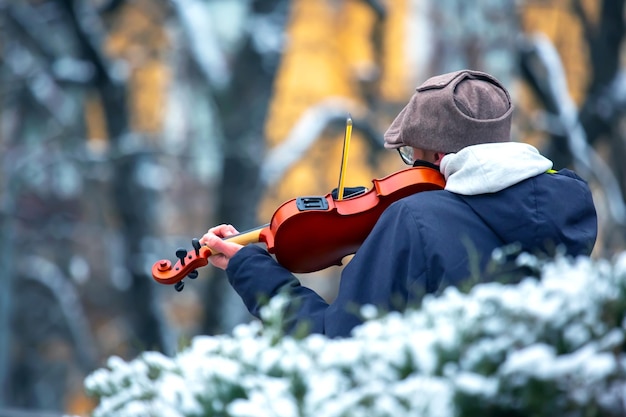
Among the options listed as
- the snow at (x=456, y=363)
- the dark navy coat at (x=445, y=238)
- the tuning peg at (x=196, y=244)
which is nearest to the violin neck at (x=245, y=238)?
the tuning peg at (x=196, y=244)

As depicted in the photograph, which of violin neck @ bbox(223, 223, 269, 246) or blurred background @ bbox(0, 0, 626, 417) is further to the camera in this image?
blurred background @ bbox(0, 0, 626, 417)

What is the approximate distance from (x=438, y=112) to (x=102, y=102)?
10121 millimetres

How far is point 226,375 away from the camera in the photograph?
201 centimetres

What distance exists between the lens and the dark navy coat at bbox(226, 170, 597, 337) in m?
2.54

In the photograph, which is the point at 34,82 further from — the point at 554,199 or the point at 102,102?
Result: the point at 554,199

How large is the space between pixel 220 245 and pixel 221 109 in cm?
919

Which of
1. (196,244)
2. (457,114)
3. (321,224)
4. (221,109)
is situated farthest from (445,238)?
(221,109)

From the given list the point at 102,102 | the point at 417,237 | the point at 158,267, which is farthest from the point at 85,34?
the point at 417,237

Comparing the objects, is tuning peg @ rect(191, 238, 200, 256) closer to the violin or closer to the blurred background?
the violin

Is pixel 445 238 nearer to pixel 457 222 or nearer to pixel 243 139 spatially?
pixel 457 222

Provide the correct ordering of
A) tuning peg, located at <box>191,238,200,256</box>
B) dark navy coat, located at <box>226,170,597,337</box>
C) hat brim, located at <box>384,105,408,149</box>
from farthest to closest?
tuning peg, located at <box>191,238,200,256</box> < hat brim, located at <box>384,105,408,149</box> < dark navy coat, located at <box>226,170,597,337</box>

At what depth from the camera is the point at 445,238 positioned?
8.38 feet

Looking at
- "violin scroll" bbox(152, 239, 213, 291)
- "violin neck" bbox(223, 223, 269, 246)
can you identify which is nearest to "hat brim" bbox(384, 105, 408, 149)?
"violin neck" bbox(223, 223, 269, 246)

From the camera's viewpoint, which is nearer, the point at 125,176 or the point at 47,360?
the point at 125,176
